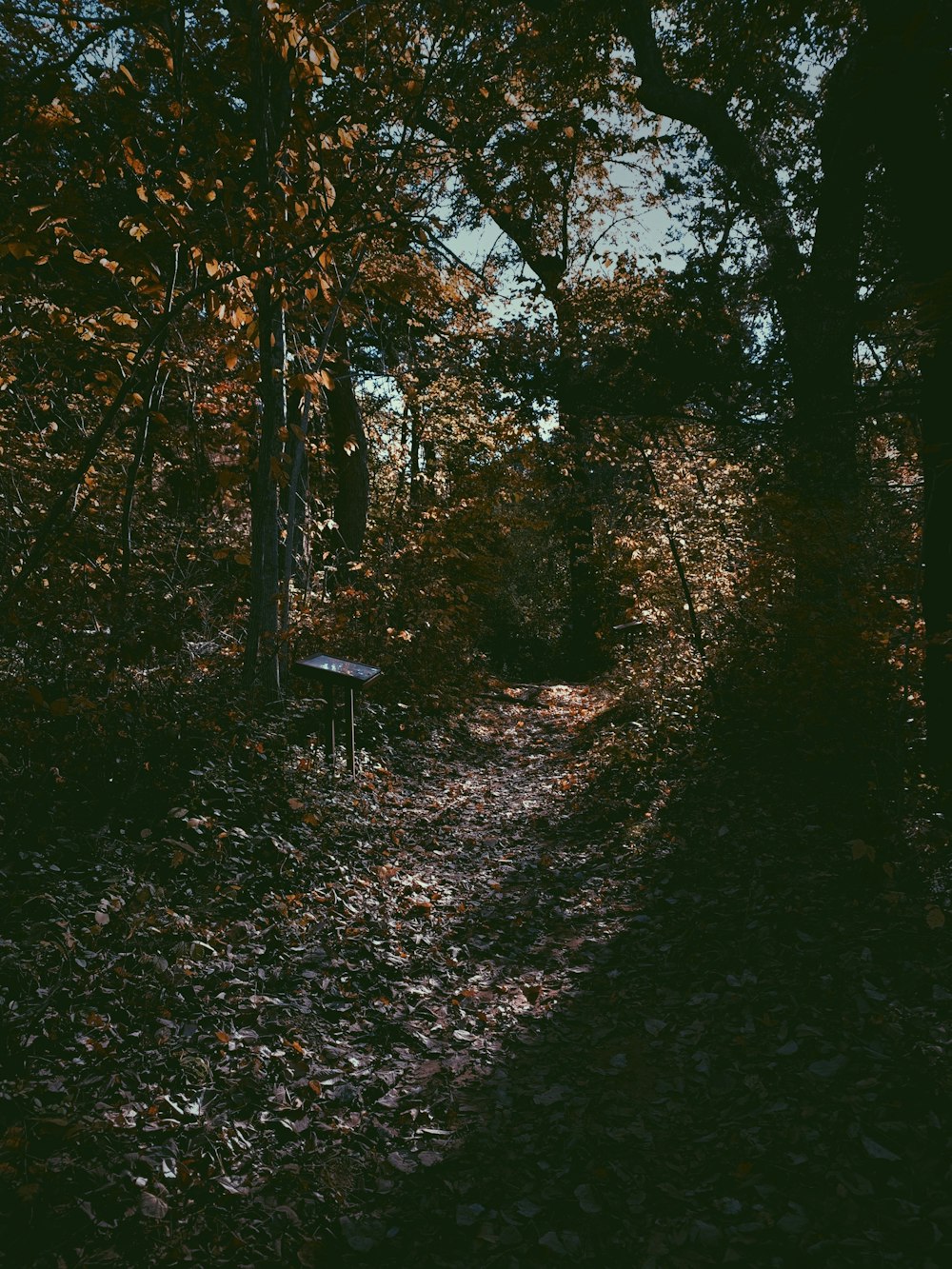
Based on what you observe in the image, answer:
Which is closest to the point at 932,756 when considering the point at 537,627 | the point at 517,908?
the point at 517,908

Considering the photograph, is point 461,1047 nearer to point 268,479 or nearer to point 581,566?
point 268,479

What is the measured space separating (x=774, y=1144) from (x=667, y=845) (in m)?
3.47

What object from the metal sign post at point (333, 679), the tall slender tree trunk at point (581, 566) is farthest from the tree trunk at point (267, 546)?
the tall slender tree trunk at point (581, 566)

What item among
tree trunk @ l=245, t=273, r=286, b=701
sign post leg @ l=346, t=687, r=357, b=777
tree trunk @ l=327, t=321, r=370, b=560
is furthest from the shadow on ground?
tree trunk @ l=327, t=321, r=370, b=560

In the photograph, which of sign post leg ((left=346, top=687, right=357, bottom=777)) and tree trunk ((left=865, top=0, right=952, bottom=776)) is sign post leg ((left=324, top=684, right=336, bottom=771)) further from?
tree trunk ((left=865, top=0, right=952, bottom=776))

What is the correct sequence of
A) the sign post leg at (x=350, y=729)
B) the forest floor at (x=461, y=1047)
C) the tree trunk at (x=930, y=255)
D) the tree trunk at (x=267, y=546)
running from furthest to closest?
1. the tree trunk at (x=267, y=546)
2. the sign post leg at (x=350, y=729)
3. the tree trunk at (x=930, y=255)
4. the forest floor at (x=461, y=1047)

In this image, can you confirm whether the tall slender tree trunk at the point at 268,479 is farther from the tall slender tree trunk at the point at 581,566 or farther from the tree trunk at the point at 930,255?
the tall slender tree trunk at the point at 581,566

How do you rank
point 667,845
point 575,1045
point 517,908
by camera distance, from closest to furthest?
point 575,1045 < point 517,908 < point 667,845

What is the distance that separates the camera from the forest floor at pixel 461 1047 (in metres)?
3.12

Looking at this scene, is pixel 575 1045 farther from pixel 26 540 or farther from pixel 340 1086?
pixel 26 540

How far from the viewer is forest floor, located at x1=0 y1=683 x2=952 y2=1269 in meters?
3.12

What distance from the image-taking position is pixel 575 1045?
4.52 m

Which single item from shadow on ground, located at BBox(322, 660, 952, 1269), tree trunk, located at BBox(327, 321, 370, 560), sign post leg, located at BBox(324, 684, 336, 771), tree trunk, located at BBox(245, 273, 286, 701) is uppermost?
tree trunk, located at BBox(327, 321, 370, 560)

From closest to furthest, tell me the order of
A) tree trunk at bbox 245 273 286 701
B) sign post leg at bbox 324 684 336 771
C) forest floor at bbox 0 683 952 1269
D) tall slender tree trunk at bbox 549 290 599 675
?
forest floor at bbox 0 683 952 1269 < sign post leg at bbox 324 684 336 771 < tree trunk at bbox 245 273 286 701 < tall slender tree trunk at bbox 549 290 599 675
